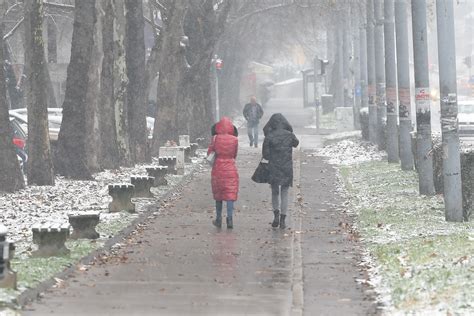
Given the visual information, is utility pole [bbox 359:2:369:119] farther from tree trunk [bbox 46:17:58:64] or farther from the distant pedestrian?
tree trunk [bbox 46:17:58:64]

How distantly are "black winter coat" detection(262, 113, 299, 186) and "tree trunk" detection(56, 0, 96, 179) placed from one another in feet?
31.3

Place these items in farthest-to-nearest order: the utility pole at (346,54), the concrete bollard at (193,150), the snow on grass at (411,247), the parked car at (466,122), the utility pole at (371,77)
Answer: the utility pole at (346,54)
the parked car at (466,122)
the utility pole at (371,77)
the concrete bollard at (193,150)
the snow on grass at (411,247)

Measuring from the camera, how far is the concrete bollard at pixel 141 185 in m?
25.9

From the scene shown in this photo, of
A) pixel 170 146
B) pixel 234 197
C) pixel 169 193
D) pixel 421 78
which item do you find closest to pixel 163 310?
pixel 234 197

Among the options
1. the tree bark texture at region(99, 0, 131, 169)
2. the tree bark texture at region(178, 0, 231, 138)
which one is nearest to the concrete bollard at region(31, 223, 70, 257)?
the tree bark texture at region(99, 0, 131, 169)

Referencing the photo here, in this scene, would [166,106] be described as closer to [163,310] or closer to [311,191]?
[311,191]

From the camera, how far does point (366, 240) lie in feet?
62.2

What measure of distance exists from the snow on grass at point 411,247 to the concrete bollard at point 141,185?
3.58 meters

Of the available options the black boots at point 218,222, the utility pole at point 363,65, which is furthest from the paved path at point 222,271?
the utility pole at point 363,65

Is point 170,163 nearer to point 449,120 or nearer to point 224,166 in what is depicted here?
point 224,166

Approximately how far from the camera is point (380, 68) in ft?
135

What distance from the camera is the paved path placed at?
43.5 ft

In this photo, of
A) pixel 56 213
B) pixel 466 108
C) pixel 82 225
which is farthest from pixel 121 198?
pixel 466 108

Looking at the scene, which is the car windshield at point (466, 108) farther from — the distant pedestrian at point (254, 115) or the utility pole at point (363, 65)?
the distant pedestrian at point (254, 115)
